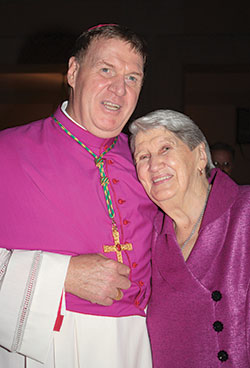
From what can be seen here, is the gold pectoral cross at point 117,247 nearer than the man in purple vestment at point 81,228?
No

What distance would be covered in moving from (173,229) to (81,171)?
0.53 meters

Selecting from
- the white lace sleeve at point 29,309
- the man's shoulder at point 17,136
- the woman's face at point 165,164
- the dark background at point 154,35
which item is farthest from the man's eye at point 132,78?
the dark background at point 154,35

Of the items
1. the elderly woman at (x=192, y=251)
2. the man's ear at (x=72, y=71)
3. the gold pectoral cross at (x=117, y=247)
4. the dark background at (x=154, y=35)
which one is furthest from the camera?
the dark background at (x=154, y=35)

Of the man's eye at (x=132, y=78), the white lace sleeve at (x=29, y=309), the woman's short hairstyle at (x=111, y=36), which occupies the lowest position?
the white lace sleeve at (x=29, y=309)

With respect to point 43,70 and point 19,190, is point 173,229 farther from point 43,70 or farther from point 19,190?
point 43,70

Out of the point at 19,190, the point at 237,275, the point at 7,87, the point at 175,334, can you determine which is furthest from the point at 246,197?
the point at 7,87

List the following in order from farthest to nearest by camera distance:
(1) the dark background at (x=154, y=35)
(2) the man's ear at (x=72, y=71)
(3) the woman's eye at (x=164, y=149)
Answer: (1) the dark background at (x=154, y=35), (2) the man's ear at (x=72, y=71), (3) the woman's eye at (x=164, y=149)

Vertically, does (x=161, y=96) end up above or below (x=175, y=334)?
above

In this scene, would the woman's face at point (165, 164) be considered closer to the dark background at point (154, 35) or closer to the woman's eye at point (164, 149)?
the woman's eye at point (164, 149)

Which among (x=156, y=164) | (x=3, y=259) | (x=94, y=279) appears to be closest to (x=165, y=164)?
(x=156, y=164)

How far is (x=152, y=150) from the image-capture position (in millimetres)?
2104

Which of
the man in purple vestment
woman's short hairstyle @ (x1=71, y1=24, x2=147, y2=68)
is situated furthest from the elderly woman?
woman's short hairstyle @ (x1=71, y1=24, x2=147, y2=68)

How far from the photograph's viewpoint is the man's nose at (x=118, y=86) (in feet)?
6.91

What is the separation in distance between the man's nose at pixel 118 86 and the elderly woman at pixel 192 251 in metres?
0.17
